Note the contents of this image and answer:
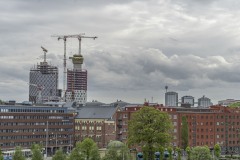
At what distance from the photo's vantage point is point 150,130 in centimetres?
12144

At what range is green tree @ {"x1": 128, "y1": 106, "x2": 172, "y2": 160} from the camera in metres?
122

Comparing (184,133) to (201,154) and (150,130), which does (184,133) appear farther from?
(150,130)

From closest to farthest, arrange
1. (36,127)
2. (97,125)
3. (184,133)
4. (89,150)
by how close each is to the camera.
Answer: (89,150)
(184,133)
(36,127)
(97,125)

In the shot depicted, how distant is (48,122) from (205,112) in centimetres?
5867

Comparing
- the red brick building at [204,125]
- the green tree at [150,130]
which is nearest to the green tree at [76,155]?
the green tree at [150,130]

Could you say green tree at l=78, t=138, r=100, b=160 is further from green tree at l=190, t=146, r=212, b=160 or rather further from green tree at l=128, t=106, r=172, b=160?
green tree at l=190, t=146, r=212, b=160

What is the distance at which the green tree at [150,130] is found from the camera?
12150 cm

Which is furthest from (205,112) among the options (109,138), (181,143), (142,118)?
(142,118)

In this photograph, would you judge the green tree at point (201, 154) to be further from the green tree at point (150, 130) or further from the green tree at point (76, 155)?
the green tree at point (76, 155)

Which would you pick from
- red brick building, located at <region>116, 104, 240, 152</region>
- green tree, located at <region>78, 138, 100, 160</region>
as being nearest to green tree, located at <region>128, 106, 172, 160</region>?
green tree, located at <region>78, 138, 100, 160</region>

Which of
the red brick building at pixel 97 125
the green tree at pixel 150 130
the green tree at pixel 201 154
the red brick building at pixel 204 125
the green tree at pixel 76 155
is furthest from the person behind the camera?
the red brick building at pixel 97 125

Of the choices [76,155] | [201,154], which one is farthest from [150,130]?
[76,155]

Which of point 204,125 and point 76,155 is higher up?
point 204,125

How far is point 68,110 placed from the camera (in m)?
→ 191
